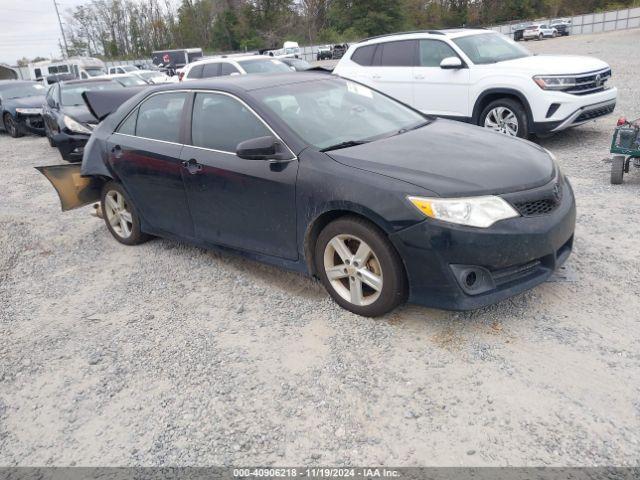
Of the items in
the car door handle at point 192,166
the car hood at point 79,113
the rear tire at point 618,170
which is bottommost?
the rear tire at point 618,170

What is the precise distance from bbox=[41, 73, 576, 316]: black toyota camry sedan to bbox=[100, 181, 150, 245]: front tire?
144 mm

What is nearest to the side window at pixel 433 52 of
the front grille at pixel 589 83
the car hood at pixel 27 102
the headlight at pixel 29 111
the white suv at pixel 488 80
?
the white suv at pixel 488 80

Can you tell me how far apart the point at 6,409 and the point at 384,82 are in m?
7.66

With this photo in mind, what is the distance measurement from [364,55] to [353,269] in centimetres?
701

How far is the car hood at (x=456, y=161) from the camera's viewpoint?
334 cm

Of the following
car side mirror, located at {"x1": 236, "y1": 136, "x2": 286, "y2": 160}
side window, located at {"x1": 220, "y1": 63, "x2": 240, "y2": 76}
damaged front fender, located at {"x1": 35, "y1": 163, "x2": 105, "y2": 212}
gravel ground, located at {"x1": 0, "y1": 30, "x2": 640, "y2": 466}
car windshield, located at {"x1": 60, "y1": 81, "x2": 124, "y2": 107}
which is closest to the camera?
gravel ground, located at {"x1": 0, "y1": 30, "x2": 640, "y2": 466}

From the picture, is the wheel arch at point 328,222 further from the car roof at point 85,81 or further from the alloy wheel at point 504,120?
the car roof at point 85,81

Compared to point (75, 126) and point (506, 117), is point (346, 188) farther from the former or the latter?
point (75, 126)

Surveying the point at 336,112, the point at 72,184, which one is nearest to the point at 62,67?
the point at 72,184

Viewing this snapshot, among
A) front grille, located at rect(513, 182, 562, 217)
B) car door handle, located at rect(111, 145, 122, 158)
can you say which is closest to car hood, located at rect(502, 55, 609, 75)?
front grille, located at rect(513, 182, 562, 217)

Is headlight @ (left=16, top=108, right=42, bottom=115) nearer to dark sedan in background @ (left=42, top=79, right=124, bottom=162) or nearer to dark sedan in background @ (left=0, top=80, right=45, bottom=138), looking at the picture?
dark sedan in background @ (left=0, top=80, right=45, bottom=138)

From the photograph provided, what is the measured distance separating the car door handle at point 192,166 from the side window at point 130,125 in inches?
38.9

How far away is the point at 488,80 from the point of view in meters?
8.05

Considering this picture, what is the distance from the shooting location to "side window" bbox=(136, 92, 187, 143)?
184 inches
